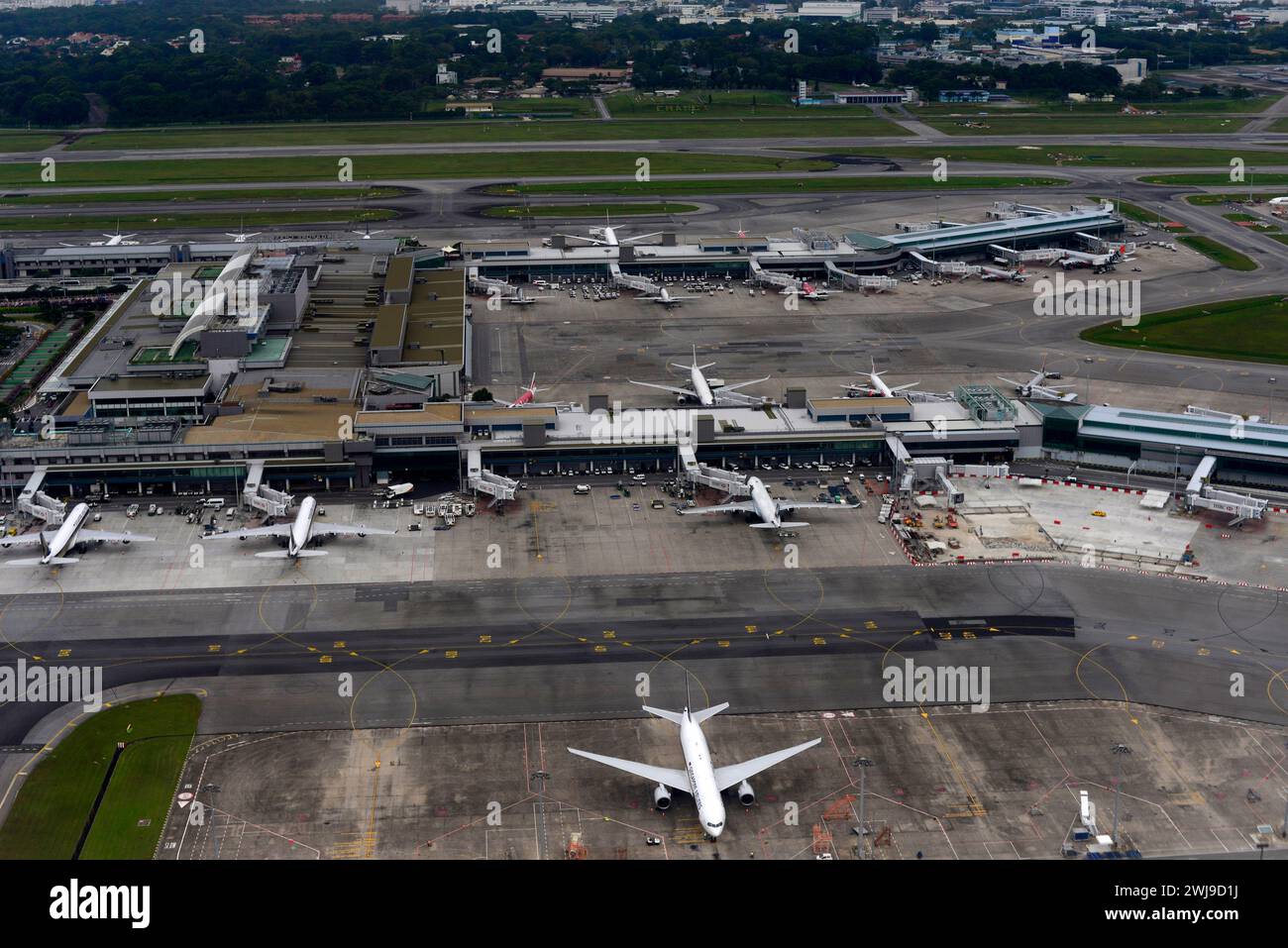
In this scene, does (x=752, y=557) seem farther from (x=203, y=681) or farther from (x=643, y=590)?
(x=203, y=681)

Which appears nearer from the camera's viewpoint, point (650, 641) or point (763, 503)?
point (650, 641)

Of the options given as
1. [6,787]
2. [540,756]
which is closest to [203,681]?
[6,787]

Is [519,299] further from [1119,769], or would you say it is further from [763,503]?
[1119,769]

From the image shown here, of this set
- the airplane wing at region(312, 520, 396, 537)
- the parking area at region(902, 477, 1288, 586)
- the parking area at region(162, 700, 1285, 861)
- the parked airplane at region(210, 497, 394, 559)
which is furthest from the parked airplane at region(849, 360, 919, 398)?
the parking area at region(162, 700, 1285, 861)

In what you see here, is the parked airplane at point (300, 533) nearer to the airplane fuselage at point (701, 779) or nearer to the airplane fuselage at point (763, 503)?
the airplane fuselage at point (763, 503)

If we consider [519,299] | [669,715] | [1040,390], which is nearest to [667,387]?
[1040,390]

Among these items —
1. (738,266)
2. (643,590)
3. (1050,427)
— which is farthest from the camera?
(738,266)

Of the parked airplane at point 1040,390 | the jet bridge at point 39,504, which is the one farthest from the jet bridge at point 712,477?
the jet bridge at point 39,504
